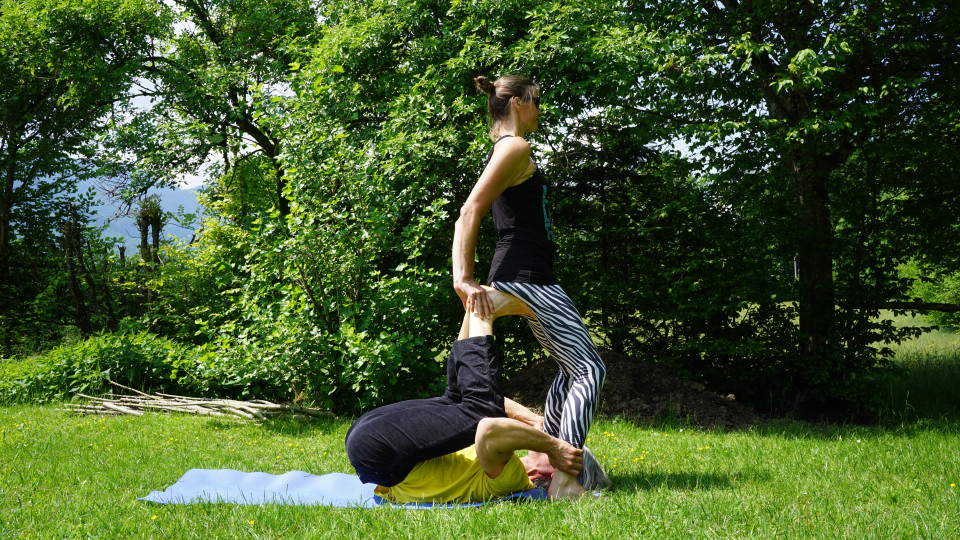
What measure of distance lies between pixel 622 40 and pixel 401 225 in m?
3.06

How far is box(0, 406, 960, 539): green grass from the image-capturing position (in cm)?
281

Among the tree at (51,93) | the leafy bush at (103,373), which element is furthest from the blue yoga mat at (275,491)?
the tree at (51,93)

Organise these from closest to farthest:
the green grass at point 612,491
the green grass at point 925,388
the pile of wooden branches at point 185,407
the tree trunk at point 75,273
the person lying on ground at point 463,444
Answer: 1. the green grass at point 612,491
2. the person lying on ground at point 463,444
3. the pile of wooden branches at point 185,407
4. the green grass at point 925,388
5. the tree trunk at point 75,273

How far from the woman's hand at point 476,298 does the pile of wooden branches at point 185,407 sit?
3.68m

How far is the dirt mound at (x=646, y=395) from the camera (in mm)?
6410

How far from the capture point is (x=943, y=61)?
7.24m

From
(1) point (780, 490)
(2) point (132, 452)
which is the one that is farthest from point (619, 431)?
(2) point (132, 452)

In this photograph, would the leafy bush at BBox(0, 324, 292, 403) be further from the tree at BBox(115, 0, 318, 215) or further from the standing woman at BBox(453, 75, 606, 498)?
the standing woman at BBox(453, 75, 606, 498)

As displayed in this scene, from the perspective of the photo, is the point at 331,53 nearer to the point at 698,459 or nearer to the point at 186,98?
the point at 186,98

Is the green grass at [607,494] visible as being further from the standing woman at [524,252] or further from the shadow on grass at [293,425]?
the standing woman at [524,252]

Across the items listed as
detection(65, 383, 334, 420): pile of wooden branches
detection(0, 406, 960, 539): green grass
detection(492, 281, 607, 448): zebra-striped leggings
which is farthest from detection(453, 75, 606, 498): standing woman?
detection(65, 383, 334, 420): pile of wooden branches

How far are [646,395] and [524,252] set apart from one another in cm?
403

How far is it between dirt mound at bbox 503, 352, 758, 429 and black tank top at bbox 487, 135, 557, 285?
3.31m

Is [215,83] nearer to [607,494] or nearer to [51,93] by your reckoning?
[51,93]
